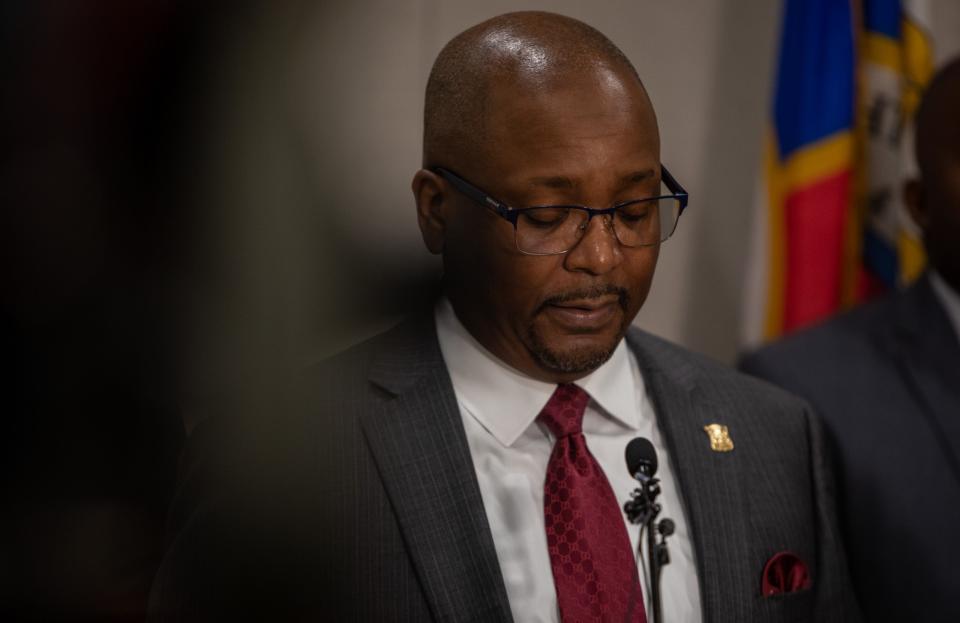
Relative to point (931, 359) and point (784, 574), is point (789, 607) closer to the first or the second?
point (784, 574)

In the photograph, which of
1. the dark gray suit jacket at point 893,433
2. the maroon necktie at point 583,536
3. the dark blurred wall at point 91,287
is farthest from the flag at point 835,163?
the dark blurred wall at point 91,287

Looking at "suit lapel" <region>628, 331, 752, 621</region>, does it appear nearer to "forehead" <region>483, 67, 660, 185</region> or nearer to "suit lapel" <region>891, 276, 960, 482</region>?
"forehead" <region>483, 67, 660, 185</region>

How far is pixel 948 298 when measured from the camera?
6.66 feet

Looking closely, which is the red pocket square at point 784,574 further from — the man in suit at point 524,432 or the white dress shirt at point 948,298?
the white dress shirt at point 948,298

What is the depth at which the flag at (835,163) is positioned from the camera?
238cm

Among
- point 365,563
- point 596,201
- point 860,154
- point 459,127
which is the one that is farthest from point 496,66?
point 860,154

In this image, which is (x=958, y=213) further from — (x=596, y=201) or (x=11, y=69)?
(x=11, y=69)

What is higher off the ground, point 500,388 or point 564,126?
point 564,126

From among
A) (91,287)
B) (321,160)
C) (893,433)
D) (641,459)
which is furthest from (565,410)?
(893,433)

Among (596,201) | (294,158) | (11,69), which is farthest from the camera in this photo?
(596,201)

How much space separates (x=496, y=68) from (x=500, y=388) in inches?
16.1

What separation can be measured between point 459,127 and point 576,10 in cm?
24

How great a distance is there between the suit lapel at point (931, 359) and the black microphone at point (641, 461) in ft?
3.23

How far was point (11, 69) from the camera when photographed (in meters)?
0.57
